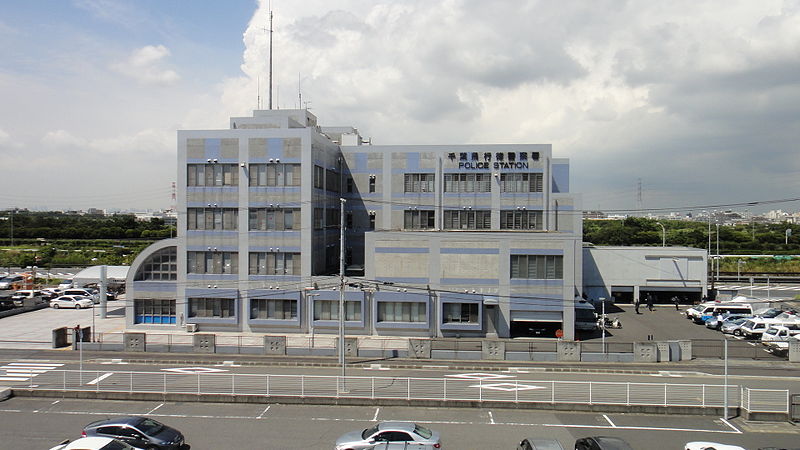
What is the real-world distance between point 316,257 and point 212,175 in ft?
35.3

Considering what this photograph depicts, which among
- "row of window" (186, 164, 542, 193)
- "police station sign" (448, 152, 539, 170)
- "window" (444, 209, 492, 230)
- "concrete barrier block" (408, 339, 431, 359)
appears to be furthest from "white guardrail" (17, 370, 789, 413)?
"police station sign" (448, 152, 539, 170)

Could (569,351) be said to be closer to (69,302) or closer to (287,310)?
(287,310)

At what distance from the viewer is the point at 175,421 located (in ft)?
79.3

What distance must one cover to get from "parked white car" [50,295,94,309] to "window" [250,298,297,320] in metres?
22.7

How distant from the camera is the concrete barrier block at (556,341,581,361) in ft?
113

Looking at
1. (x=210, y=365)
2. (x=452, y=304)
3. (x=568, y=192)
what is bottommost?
(x=210, y=365)

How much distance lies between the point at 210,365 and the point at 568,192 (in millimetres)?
37702

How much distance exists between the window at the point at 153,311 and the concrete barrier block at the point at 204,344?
32.7 feet

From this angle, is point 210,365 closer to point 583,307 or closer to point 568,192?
point 583,307

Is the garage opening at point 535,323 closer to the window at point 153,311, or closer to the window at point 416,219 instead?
the window at point 416,219

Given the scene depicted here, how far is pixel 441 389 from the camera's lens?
27672 mm

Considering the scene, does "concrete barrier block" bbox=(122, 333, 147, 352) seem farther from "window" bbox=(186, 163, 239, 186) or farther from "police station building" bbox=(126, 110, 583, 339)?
"window" bbox=(186, 163, 239, 186)

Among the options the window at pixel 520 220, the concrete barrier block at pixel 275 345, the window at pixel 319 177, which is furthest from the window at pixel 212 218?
the window at pixel 520 220

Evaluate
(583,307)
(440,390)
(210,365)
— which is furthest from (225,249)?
(583,307)
